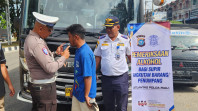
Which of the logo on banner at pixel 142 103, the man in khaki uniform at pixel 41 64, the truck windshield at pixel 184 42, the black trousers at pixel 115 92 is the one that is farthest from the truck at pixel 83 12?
the truck windshield at pixel 184 42

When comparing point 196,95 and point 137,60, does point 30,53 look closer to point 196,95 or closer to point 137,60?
point 137,60

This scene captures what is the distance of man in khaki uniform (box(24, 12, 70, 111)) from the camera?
2.36 m

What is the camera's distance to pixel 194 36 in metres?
6.62

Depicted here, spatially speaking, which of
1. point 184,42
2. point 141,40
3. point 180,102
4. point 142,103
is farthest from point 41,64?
point 184,42

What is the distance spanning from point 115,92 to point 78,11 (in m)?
1.82

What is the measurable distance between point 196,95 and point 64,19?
13.8 ft

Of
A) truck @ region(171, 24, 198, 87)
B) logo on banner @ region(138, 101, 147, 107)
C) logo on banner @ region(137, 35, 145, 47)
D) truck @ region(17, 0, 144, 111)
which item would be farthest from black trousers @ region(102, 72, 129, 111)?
truck @ region(171, 24, 198, 87)

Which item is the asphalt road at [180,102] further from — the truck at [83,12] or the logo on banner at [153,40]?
the logo on banner at [153,40]

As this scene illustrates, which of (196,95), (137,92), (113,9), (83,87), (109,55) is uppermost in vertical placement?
(113,9)

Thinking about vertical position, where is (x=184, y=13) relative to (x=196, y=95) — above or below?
above

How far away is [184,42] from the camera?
21.5 feet

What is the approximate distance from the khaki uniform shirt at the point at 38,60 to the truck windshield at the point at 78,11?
72.5 inches

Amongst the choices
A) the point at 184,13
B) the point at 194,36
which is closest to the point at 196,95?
the point at 194,36

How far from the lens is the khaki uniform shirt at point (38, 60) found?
2342 mm
